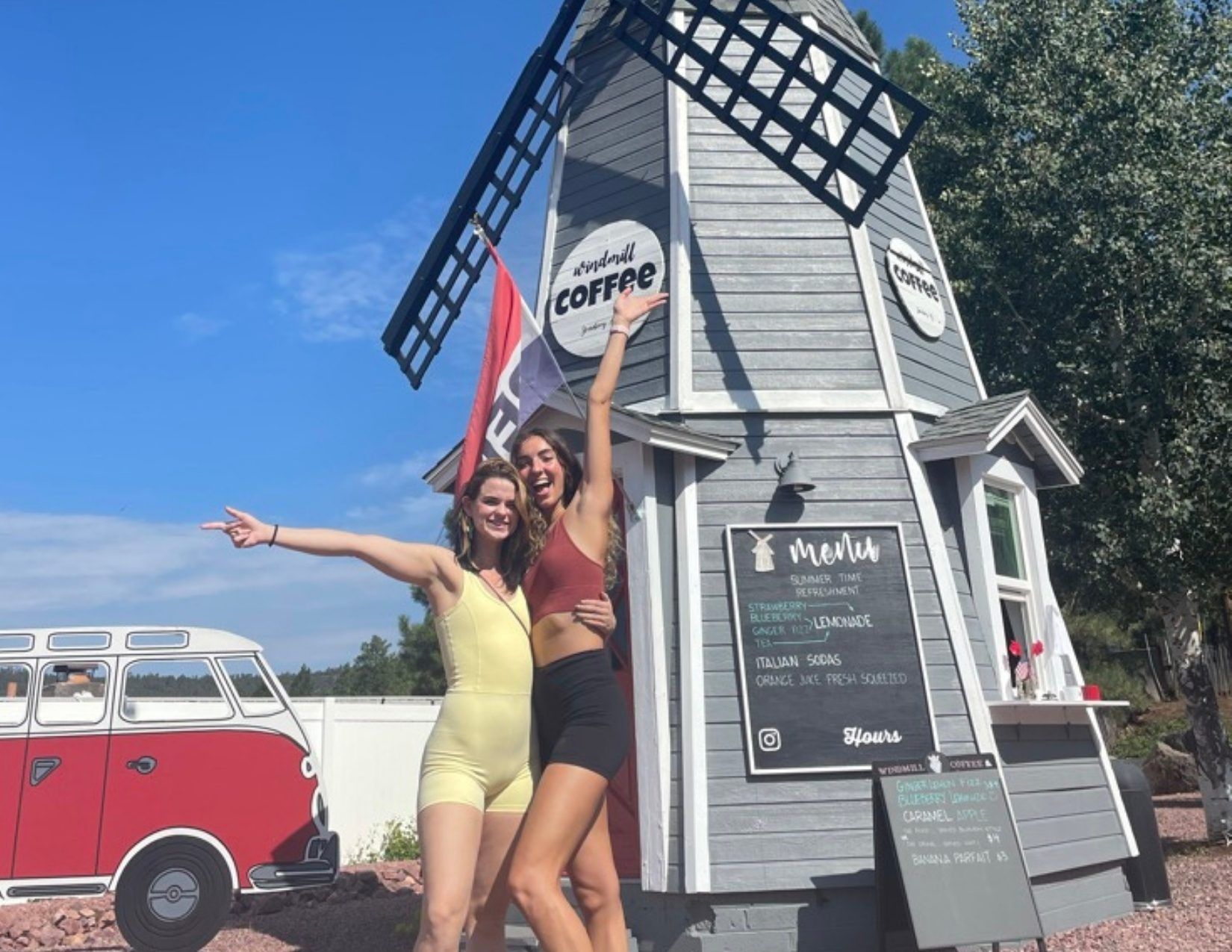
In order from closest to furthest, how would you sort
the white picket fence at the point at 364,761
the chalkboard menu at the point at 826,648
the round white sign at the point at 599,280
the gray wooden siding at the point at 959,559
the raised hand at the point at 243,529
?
the raised hand at the point at 243,529 < the chalkboard menu at the point at 826,648 < the gray wooden siding at the point at 959,559 < the round white sign at the point at 599,280 < the white picket fence at the point at 364,761

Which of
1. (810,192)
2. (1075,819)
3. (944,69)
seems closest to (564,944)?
(1075,819)

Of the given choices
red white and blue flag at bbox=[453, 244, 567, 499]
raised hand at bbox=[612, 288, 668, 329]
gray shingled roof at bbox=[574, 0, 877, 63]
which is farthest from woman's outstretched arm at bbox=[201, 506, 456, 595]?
gray shingled roof at bbox=[574, 0, 877, 63]

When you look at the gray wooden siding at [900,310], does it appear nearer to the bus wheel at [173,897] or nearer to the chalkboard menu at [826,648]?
the chalkboard menu at [826,648]

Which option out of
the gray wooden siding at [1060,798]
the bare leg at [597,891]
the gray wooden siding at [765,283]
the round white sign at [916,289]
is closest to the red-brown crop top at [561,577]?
the bare leg at [597,891]

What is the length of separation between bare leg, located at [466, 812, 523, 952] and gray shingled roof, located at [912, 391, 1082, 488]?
5260mm

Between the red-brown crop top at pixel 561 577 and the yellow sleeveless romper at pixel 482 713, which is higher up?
the red-brown crop top at pixel 561 577

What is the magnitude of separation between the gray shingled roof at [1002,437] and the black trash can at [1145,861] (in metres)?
2.46

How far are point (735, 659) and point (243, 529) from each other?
4663 millimetres

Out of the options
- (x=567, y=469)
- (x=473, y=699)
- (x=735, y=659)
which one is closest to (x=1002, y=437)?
(x=735, y=659)

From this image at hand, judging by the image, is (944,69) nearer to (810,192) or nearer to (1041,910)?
(810,192)

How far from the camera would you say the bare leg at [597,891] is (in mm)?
3213

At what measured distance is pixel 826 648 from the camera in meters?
7.11

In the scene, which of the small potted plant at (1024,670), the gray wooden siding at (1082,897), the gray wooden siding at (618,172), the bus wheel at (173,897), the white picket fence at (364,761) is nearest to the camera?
the bus wheel at (173,897)

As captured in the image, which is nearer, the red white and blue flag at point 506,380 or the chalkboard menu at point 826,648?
the red white and blue flag at point 506,380
